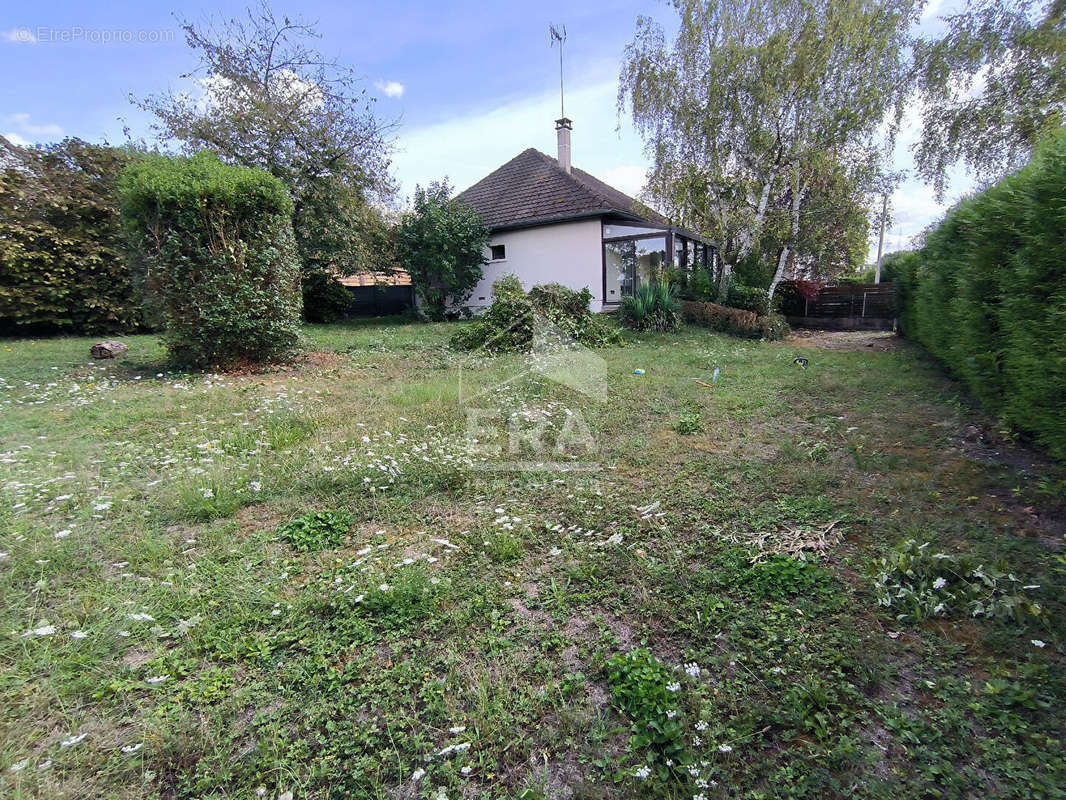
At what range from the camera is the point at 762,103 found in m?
10.9

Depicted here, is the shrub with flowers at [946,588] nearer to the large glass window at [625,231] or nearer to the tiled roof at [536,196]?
the tiled roof at [536,196]

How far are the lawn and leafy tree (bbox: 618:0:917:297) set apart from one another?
940 cm

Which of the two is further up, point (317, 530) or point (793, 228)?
point (793, 228)

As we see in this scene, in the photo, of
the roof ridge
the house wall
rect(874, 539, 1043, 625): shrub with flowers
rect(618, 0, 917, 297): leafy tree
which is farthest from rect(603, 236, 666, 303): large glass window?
rect(874, 539, 1043, 625): shrub with flowers

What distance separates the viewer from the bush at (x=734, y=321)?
11.2m

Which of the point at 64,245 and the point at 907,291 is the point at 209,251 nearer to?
the point at 64,245

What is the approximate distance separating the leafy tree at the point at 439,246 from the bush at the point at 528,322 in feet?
18.1

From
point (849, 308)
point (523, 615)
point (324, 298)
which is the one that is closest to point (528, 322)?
point (523, 615)

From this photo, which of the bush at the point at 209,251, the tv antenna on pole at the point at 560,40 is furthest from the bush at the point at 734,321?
the bush at the point at 209,251

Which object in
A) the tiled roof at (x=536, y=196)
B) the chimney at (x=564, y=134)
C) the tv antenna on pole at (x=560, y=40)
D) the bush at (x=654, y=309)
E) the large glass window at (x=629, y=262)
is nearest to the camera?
the bush at (x=654, y=309)

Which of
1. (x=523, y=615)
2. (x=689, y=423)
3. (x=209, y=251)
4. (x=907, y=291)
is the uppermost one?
(x=209, y=251)

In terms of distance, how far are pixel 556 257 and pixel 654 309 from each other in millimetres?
4663

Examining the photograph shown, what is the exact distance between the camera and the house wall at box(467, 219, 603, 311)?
45.9 ft

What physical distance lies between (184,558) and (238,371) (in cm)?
477
